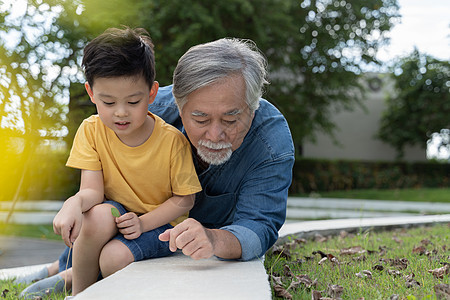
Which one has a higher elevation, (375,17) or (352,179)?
(375,17)

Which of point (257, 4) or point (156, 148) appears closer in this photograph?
point (156, 148)

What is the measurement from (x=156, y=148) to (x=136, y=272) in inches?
25.7

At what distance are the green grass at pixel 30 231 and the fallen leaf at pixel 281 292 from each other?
19.7 feet

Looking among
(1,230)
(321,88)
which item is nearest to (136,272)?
(1,230)

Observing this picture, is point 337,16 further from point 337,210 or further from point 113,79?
point 113,79

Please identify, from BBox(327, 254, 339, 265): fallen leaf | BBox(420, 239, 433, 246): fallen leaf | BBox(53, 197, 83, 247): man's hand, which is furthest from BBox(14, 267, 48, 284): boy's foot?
BBox(420, 239, 433, 246): fallen leaf

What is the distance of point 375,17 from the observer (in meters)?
15.0

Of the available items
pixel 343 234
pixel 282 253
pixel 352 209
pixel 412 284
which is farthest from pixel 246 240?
pixel 352 209

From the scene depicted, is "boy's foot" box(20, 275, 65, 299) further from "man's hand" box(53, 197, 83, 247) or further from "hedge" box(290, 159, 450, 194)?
"hedge" box(290, 159, 450, 194)

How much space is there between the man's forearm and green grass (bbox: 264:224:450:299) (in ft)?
0.70

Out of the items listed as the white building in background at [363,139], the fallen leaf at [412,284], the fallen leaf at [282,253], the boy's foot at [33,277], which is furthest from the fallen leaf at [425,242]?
the white building in background at [363,139]

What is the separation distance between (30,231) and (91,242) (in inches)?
252

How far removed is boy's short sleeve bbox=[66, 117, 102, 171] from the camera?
8.45 ft

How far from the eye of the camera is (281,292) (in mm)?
2246
